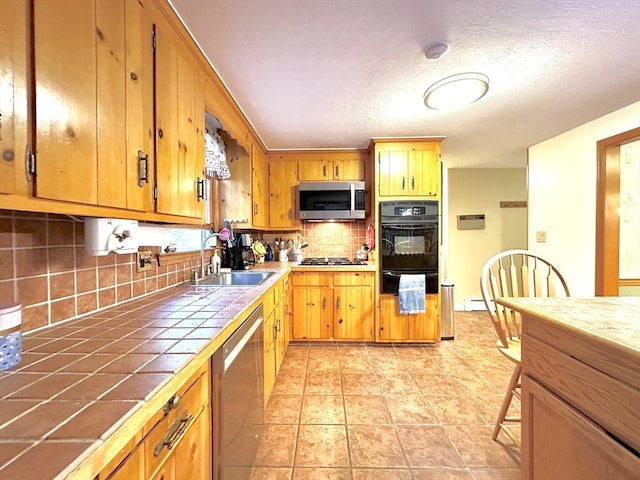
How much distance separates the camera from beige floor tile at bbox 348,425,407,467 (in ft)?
4.51

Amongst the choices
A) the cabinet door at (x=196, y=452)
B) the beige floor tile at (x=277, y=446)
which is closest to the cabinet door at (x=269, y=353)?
the beige floor tile at (x=277, y=446)

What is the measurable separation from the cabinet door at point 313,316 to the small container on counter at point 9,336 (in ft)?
7.35

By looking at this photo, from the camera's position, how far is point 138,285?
4.31 ft

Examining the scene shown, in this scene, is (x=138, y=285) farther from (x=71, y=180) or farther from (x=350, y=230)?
(x=350, y=230)

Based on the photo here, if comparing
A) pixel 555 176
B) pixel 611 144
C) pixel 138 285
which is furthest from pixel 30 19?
pixel 555 176

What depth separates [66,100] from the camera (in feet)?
2.22

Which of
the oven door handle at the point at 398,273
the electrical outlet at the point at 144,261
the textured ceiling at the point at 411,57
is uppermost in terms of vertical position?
the textured ceiling at the point at 411,57

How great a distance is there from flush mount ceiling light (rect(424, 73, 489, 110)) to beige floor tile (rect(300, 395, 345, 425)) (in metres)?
2.27

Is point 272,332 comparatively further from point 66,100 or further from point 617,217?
point 617,217

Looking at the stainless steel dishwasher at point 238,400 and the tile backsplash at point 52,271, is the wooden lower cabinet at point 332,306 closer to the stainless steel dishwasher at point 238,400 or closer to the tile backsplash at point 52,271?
the stainless steel dishwasher at point 238,400

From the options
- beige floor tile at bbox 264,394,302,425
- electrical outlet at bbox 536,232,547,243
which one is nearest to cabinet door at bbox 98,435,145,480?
beige floor tile at bbox 264,394,302,425

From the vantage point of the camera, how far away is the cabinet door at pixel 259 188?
Answer: 2607mm

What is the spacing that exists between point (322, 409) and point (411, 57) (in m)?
2.30

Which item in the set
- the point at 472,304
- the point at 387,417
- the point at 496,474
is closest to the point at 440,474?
the point at 496,474
